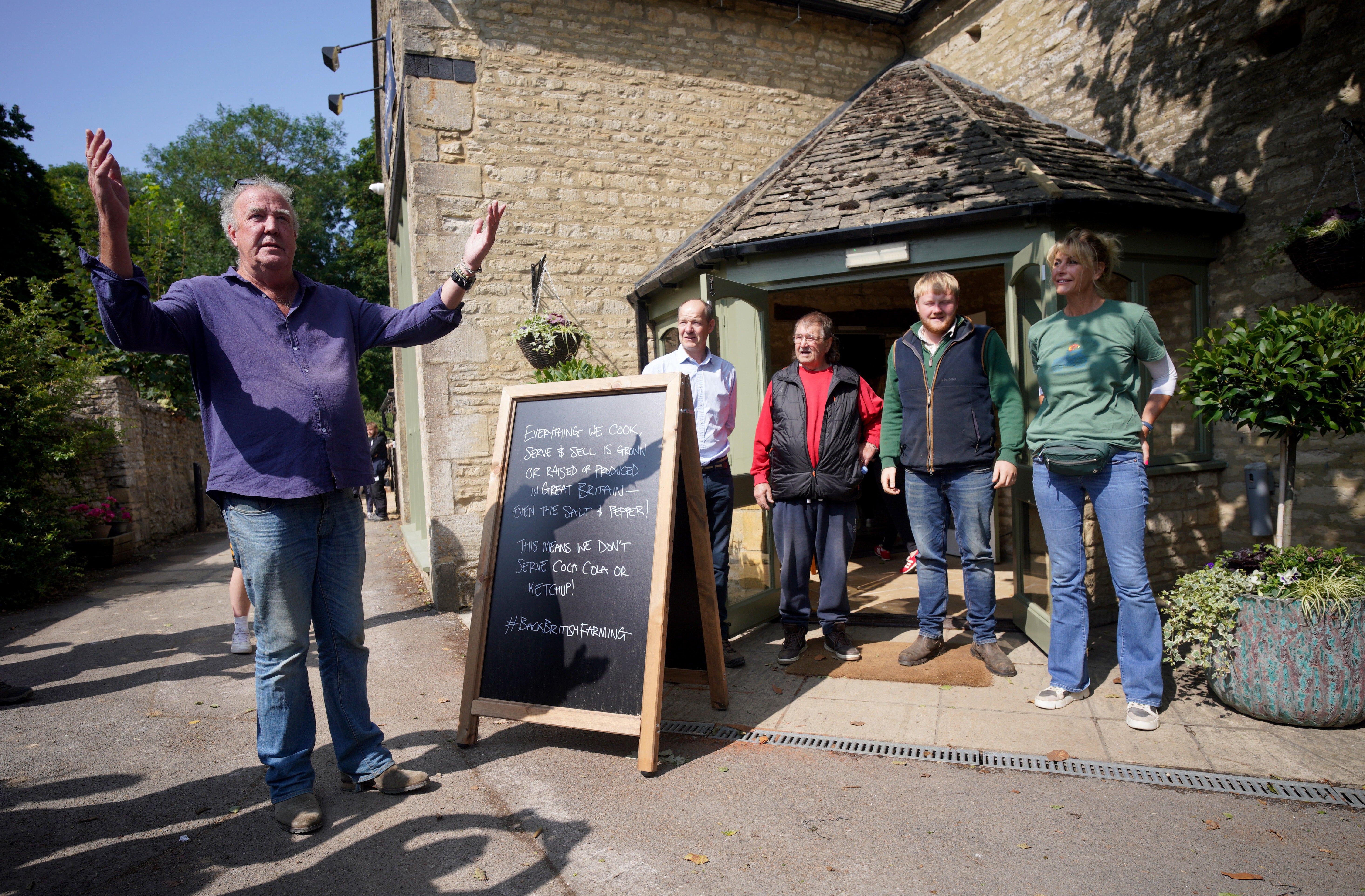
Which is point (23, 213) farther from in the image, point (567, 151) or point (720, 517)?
point (720, 517)

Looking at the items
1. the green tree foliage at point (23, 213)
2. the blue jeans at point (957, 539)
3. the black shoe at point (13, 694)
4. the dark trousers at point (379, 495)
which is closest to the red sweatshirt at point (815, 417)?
the blue jeans at point (957, 539)

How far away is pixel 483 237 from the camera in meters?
2.87

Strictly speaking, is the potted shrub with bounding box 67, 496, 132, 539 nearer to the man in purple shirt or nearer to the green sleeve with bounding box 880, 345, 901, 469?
the man in purple shirt

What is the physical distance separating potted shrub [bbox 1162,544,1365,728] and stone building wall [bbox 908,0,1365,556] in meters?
2.02

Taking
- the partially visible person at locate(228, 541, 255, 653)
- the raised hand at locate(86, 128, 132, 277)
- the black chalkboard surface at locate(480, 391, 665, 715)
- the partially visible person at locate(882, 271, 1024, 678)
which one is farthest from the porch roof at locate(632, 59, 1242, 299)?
the raised hand at locate(86, 128, 132, 277)

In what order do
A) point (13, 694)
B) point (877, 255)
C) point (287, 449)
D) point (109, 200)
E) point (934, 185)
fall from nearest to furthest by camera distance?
point (109, 200)
point (287, 449)
point (13, 694)
point (877, 255)
point (934, 185)

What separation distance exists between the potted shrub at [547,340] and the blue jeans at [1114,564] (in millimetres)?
4073

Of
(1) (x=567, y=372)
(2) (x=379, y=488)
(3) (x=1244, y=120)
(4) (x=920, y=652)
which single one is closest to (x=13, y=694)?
(1) (x=567, y=372)

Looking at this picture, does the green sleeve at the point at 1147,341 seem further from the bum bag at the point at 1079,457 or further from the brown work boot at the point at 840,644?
the brown work boot at the point at 840,644

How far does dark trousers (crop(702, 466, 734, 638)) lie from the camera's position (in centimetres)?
415

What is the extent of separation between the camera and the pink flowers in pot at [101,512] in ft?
28.3

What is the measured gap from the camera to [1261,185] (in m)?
5.41

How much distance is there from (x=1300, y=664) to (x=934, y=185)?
391cm

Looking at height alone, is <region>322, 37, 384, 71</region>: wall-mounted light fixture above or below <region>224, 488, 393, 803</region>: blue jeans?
above
